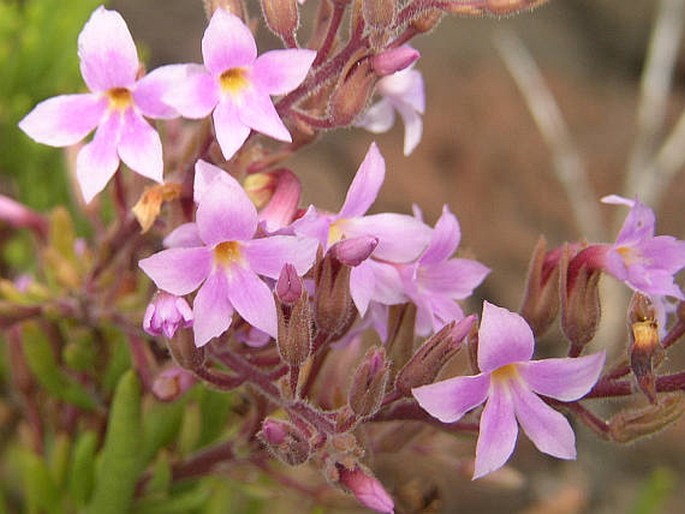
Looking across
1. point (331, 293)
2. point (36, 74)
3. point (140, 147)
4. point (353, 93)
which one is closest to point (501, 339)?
point (331, 293)

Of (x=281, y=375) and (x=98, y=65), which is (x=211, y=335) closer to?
(x=281, y=375)

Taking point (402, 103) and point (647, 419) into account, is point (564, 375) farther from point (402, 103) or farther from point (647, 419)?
point (402, 103)

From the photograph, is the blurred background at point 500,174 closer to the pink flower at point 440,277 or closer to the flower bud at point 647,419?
the pink flower at point 440,277

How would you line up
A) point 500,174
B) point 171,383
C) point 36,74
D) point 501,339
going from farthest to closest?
point 500,174 → point 36,74 → point 171,383 → point 501,339

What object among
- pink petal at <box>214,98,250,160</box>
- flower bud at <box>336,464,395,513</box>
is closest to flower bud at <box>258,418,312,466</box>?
flower bud at <box>336,464,395,513</box>

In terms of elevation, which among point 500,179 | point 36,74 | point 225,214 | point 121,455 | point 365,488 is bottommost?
A: point 500,179

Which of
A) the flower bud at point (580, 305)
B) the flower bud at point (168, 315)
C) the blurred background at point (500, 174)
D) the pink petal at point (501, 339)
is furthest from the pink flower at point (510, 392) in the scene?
the blurred background at point (500, 174)
